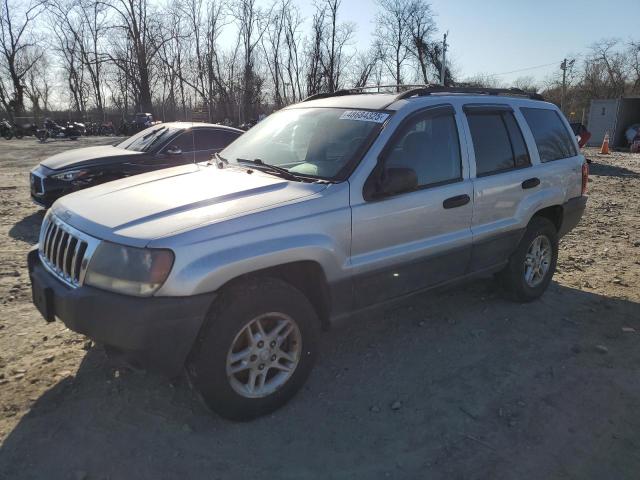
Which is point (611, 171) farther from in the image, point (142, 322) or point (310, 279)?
point (142, 322)

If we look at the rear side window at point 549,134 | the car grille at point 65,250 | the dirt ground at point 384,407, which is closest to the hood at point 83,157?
the dirt ground at point 384,407

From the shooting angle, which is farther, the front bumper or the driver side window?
the driver side window

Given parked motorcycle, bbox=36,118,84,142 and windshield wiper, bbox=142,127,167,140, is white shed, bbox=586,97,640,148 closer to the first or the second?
windshield wiper, bbox=142,127,167,140

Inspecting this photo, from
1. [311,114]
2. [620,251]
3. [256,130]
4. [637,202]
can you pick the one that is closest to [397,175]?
[311,114]

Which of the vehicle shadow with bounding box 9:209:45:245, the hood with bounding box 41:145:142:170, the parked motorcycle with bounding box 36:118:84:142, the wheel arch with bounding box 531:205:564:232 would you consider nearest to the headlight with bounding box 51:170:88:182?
the hood with bounding box 41:145:142:170

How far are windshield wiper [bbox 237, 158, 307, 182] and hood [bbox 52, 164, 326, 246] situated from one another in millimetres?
70

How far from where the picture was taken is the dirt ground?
2617 mm

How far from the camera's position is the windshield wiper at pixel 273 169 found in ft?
10.7

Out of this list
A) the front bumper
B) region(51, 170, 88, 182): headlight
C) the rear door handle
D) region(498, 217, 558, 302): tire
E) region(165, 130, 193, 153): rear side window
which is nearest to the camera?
the front bumper

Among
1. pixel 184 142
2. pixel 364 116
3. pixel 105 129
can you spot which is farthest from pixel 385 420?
pixel 105 129

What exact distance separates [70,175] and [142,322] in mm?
5928

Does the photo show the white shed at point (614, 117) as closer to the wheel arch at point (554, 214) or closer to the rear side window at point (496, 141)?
the wheel arch at point (554, 214)

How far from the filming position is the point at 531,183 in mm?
4395

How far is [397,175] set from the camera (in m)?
3.18
